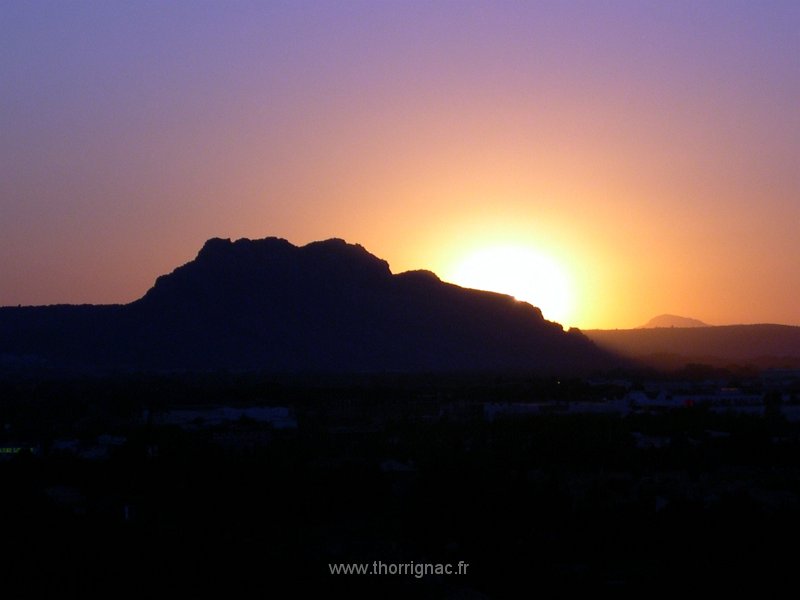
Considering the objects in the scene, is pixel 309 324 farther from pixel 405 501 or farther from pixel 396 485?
pixel 405 501

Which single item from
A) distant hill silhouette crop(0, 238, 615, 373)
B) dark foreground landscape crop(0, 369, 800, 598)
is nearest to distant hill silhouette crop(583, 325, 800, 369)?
distant hill silhouette crop(0, 238, 615, 373)

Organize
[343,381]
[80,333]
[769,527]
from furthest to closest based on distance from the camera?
[80,333], [343,381], [769,527]

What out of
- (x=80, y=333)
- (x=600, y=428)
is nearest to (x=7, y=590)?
(x=600, y=428)

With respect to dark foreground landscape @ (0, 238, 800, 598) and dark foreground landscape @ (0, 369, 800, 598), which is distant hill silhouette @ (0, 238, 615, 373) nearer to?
dark foreground landscape @ (0, 238, 800, 598)

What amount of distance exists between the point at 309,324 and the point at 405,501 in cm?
7703

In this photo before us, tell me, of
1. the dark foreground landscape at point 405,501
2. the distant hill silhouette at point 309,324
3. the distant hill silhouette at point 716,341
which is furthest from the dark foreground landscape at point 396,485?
the distant hill silhouette at point 716,341

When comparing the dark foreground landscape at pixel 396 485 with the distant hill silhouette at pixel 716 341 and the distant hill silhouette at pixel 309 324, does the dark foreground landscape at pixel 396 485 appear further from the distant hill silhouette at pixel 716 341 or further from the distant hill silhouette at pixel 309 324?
the distant hill silhouette at pixel 716 341

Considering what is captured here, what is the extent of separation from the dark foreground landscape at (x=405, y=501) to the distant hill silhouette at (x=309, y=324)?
46528 mm

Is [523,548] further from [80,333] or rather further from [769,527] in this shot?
[80,333]

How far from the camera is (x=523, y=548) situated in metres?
24.6

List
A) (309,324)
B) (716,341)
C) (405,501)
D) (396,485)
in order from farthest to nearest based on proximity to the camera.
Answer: (716,341)
(309,324)
(396,485)
(405,501)

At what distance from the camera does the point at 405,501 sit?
98.0ft

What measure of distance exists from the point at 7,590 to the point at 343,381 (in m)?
61.7

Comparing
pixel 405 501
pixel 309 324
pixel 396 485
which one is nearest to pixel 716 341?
pixel 309 324
